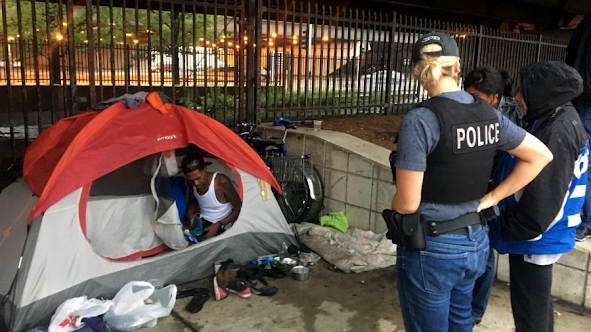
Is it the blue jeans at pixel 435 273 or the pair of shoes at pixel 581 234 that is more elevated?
the blue jeans at pixel 435 273

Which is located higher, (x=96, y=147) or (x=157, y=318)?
(x=96, y=147)

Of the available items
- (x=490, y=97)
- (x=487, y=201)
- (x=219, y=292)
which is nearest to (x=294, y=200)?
(x=219, y=292)

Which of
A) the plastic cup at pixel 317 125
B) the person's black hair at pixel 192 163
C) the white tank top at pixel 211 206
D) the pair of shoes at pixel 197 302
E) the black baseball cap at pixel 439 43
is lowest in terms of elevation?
the pair of shoes at pixel 197 302

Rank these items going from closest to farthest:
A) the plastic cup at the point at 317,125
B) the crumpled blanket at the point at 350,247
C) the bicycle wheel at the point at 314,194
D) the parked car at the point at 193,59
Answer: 1. the crumpled blanket at the point at 350,247
2. the bicycle wheel at the point at 314,194
3. the plastic cup at the point at 317,125
4. the parked car at the point at 193,59

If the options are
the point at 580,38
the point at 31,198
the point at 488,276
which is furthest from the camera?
the point at 580,38

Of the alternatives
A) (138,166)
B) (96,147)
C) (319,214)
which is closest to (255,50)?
(319,214)

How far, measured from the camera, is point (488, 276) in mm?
3316

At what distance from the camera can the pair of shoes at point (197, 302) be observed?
3724 millimetres

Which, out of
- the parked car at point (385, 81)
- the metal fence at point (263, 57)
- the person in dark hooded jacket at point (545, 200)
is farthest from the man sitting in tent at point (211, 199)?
the parked car at point (385, 81)

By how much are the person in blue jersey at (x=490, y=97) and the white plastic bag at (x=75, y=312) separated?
2.67 m

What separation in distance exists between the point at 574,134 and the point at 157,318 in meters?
3.01

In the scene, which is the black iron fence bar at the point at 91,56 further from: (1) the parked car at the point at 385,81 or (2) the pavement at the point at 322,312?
(1) the parked car at the point at 385,81

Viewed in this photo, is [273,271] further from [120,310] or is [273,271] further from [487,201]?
[487,201]

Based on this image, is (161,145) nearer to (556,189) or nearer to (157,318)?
(157,318)
